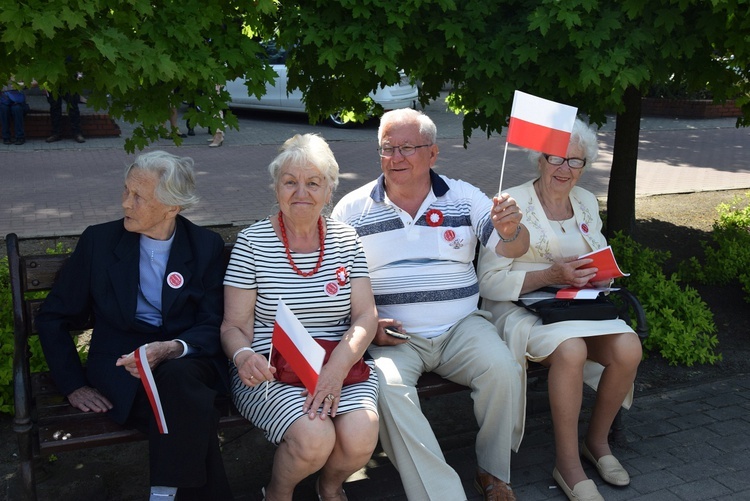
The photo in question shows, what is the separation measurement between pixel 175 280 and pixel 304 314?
1.75ft

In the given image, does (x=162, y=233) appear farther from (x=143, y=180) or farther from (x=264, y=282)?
(x=264, y=282)

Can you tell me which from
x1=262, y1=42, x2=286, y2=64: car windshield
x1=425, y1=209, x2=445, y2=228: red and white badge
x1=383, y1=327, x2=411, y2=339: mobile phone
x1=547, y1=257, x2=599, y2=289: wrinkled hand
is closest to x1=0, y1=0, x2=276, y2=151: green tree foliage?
x1=262, y1=42, x2=286, y2=64: car windshield

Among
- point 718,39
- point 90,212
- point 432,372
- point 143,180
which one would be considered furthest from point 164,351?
point 90,212

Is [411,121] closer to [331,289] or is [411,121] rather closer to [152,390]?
[331,289]

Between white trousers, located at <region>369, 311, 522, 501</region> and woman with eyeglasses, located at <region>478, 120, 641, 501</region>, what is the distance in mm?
154

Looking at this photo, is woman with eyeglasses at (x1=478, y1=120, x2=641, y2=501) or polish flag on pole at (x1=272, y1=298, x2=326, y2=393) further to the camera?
woman with eyeglasses at (x1=478, y1=120, x2=641, y2=501)

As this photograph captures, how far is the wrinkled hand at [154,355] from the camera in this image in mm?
2961

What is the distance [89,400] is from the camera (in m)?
3.12

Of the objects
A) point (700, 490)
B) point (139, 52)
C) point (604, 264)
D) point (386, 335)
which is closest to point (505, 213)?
point (604, 264)

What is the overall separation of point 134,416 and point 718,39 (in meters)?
3.57

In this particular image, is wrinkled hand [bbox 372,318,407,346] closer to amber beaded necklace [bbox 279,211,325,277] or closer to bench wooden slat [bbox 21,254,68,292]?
amber beaded necklace [bbox 279,211,325,277]

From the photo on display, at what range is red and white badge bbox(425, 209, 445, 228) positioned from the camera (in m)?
3.73

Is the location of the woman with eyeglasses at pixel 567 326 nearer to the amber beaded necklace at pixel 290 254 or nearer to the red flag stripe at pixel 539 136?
the red flag stripe at pixel 539 136

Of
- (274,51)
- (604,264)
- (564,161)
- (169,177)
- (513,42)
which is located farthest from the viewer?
(274,51)
